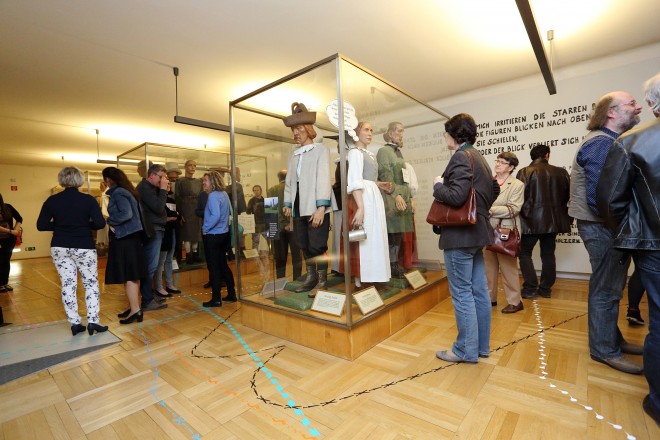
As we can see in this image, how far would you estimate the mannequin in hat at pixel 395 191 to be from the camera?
2.72m

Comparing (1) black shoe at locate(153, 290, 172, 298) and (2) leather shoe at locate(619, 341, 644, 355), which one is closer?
(2) leather shoe at locate(619, 341, 644, 355)

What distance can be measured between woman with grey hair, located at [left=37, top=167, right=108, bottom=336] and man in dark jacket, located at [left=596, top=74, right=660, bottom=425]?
344cm

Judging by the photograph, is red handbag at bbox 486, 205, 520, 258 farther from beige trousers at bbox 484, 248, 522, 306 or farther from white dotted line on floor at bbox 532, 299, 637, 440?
white dotted line on floor at bbox 532, 299, 637, 440

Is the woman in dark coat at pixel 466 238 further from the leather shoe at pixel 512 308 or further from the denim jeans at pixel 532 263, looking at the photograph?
the denim jeans at pixel 532 263

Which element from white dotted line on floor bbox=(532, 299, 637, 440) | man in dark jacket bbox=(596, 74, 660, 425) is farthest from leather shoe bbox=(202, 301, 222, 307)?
man in dark jacket bbox=(596, 74, 660, 425)

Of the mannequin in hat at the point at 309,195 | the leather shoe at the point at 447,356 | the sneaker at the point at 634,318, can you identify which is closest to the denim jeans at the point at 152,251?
the mannequin in hat at the point at 309,195

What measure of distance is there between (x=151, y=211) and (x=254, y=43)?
6.90ft

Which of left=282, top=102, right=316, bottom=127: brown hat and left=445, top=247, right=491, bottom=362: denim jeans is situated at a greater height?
left=282, top=102, right=316, bottom=127: brown hat

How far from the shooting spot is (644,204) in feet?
4.42

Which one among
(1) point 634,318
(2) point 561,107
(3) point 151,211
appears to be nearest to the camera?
(1) point 634,318

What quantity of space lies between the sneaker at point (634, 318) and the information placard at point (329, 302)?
223 cm

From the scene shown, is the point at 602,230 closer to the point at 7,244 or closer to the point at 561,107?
the point at 561,107

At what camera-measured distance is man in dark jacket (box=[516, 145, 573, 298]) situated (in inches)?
127

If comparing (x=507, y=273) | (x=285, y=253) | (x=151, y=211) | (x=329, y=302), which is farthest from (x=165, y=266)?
(x=507, y=273)
